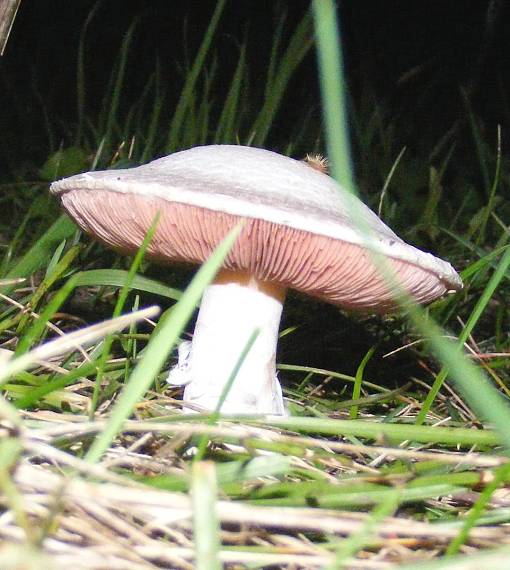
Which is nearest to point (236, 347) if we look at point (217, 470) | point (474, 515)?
point (217, 470)

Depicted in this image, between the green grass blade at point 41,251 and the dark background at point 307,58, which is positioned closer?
the green grass blade at point 41,251

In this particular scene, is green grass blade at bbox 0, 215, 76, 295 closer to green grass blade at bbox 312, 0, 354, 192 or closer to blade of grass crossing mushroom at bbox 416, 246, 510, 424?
blade of grass crossing mushroom at bbox 416, 246, 510, 424

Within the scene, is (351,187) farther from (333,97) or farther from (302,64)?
(302,64)

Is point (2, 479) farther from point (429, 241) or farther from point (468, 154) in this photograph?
point (468, 154)

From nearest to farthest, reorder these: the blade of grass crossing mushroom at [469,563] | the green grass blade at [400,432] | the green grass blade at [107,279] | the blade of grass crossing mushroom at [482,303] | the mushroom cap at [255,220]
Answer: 1. the blade of grass crossing mushroom at [469,563]
2. the green grass blade at [400,432]
3. the mushroom cap at [255,220]
4. the blade of grass crossing mushroom at [482,303]
5. the green grass blade at [107,279]

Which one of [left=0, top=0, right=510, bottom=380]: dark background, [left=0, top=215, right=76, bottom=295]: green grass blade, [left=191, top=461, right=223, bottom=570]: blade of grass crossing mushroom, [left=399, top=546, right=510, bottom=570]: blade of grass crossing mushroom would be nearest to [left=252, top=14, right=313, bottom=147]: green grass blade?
[left=0, top=215, right=76, bottom=295]: green grass blade

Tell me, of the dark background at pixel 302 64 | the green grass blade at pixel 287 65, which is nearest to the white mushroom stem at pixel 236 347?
the green grass blade at pixel 287 65

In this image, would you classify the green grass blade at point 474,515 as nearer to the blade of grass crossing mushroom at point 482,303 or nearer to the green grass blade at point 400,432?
the green grass blade at point 400,432

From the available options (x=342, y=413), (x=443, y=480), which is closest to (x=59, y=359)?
(x=342, y=413)
